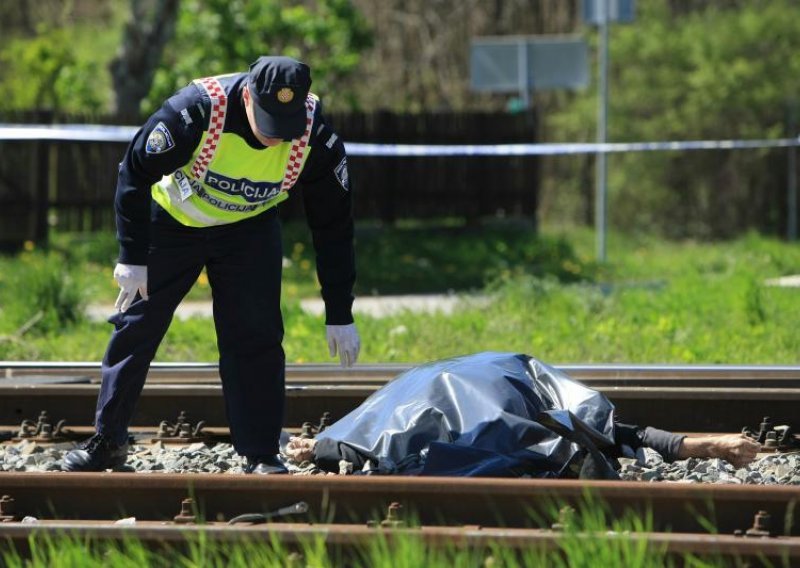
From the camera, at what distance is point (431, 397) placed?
5.77m

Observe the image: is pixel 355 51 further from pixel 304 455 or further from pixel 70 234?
pixel 304 455

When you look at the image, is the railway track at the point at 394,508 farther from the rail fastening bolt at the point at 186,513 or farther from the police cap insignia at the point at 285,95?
the police cap insignia at the point at 285,95

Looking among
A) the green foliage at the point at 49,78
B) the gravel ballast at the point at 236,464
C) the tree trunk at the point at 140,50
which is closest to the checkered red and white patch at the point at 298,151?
the gravel ballast at the point at 236,464

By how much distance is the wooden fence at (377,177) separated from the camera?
18094mm

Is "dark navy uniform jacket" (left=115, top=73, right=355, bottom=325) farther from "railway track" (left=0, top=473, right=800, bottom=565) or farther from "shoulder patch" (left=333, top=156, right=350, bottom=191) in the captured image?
"railway track" (left=0, top=473, right=800, bottom=565)

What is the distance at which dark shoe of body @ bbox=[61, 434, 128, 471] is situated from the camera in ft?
19.1

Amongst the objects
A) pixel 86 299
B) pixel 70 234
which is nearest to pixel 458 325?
pixel 86 299

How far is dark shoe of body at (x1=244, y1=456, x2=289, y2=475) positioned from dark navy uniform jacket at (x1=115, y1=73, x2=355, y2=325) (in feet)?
2.13

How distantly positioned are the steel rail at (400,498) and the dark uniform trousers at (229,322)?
87 cm

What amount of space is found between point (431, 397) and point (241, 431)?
29.2 inches

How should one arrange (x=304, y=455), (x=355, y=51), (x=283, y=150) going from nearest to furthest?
(x=283, y=150) < (x=304, y=455) < (x=355, y=51)

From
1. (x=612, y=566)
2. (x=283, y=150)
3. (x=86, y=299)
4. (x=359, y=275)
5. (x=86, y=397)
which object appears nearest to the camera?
(x=612, y=566)

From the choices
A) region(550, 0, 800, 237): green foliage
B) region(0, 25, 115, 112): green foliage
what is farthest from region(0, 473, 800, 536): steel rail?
region(0, 25, 115, 112): green foliage

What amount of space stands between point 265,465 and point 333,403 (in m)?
0.98
